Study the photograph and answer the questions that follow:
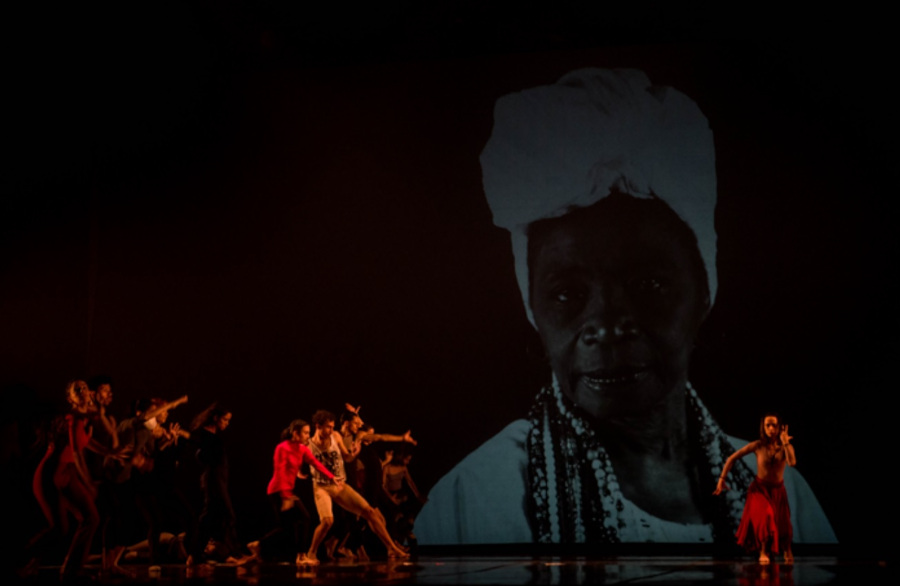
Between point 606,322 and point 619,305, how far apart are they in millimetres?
256

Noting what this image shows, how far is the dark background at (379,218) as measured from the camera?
11406mm

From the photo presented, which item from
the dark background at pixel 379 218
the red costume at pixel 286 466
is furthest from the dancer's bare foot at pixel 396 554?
the dark background at pixel 379 218

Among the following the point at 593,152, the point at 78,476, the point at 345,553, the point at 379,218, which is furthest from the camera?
the point at 379,218

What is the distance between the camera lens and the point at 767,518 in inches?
376

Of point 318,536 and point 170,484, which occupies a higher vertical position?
point 170,484

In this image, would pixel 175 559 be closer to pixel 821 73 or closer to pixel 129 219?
pixel 129 219

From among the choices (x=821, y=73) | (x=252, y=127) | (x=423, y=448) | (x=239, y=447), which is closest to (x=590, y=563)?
(x=423, y=448)

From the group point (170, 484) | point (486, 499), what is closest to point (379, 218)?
point (486, 499)

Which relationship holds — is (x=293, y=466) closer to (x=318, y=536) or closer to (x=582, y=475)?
(x=318, y=536)

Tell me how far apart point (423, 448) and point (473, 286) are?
209 centimetres

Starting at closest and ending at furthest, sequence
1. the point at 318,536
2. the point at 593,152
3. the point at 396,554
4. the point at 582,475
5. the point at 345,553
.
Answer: the point at 318,536 → the point at 396,554 → the point at 345,553 → the point at 582,475 → the point at 593,152

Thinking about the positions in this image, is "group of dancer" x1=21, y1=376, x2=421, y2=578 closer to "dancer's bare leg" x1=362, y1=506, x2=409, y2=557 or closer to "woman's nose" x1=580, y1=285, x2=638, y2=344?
"dancer's bare leg" x1=362, y1=506, x2=409, y2=557

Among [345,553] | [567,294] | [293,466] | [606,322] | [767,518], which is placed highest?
[567,294]

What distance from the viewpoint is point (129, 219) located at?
43.6 feet
